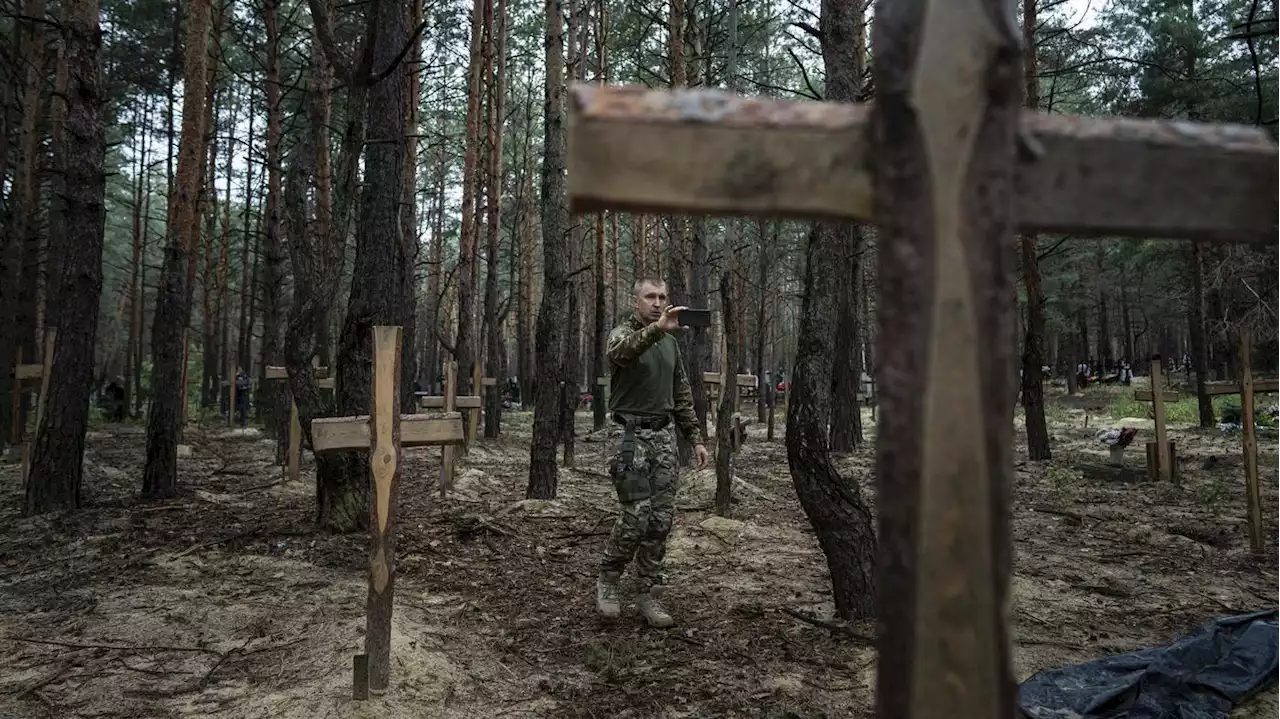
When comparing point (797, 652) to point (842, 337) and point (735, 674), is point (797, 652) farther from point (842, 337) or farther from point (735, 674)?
point (842, 337)

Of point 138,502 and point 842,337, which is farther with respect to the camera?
point 842,337

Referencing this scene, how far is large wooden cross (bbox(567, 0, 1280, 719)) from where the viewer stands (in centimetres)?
108

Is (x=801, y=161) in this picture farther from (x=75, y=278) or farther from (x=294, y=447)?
(x=294, y=447)

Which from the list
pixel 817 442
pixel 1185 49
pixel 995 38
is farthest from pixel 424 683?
pixel 1185 49

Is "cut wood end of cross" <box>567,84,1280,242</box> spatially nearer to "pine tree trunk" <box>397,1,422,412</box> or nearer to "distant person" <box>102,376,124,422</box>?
"pine tree trunk" <box>397,1,422,412</box>

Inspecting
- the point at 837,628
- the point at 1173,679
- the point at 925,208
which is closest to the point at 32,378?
the point at 837,628

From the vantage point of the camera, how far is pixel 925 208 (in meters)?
1.10

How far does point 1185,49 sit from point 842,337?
43.6 ft

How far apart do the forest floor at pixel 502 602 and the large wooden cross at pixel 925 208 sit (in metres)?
2.39

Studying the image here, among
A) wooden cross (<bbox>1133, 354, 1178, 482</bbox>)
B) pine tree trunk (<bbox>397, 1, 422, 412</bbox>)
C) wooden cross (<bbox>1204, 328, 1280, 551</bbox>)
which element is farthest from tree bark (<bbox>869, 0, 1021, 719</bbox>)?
pine tree trunk (<bbox>397, 1, 422, 412</bbox>)

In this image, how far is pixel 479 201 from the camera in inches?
611

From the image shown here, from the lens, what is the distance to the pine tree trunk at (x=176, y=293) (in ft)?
25.3

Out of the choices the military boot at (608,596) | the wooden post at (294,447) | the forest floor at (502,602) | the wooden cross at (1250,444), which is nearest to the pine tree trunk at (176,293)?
the forest floor at (502,602)

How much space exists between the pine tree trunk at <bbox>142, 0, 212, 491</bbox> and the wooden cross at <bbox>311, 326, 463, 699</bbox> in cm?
567
